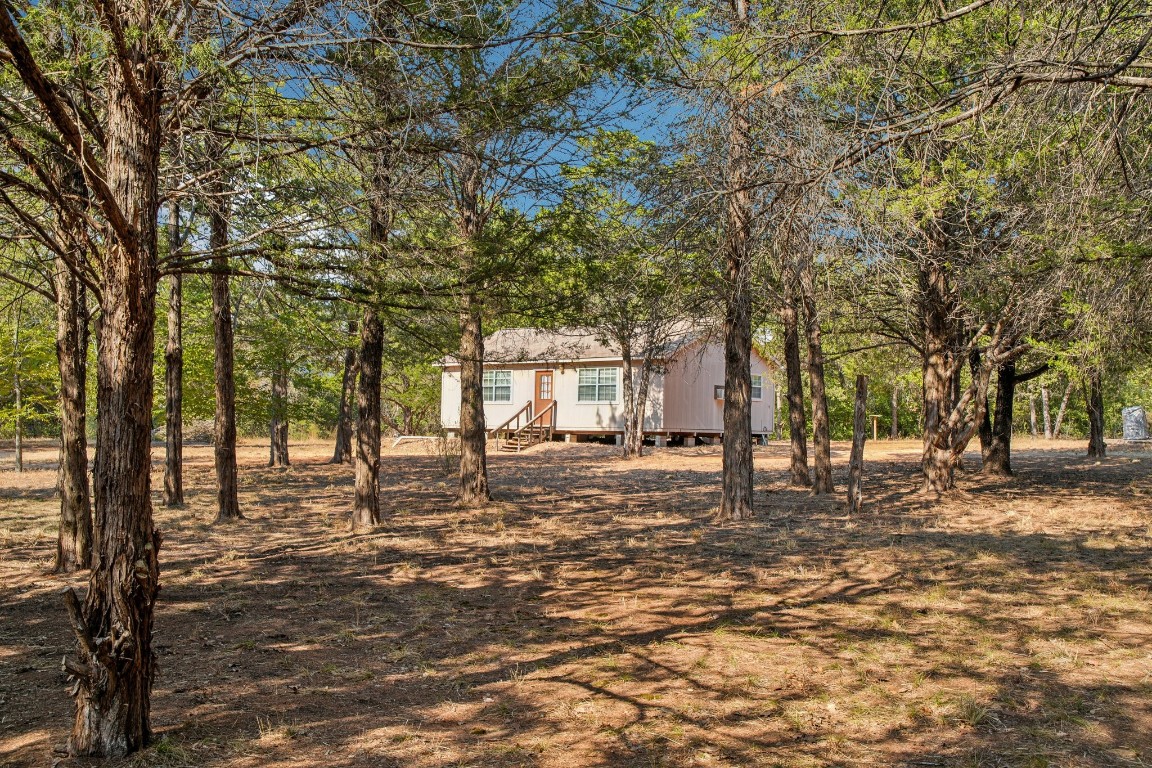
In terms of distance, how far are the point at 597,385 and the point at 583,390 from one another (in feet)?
2.31

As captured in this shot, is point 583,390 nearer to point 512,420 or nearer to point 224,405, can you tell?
point 512,420

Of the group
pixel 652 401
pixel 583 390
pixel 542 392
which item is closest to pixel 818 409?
pixel 652 401

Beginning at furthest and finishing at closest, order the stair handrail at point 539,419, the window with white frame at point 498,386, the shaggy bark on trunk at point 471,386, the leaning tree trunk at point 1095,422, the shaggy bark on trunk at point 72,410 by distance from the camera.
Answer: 1. the window with white frame at point 498,386
2. the stair handrail at point 539,419
3. the leaning tree trunk at point 1095,422
4. the shaggy bark on trunk at point 471,386
5. the shaggy bark on trunk at point 72,410

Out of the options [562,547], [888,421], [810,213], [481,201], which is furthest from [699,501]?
[888,421]

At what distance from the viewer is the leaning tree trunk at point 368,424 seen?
1046 cm

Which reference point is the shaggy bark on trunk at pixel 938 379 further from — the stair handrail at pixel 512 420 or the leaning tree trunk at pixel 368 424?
the stair handrail at pixel 512 420

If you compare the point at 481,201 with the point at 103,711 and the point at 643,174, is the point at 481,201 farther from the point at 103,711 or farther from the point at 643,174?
the point at 103,711

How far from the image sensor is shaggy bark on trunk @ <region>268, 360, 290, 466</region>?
1985 centimetres

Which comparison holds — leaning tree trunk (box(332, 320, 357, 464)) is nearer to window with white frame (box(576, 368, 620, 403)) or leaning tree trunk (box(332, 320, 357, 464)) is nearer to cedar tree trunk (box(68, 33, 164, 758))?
window with white frame (box(576, 368, 620, 403))

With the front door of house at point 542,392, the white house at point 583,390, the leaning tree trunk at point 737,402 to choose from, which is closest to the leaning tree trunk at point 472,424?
the leaning tree trunk at point 737,402

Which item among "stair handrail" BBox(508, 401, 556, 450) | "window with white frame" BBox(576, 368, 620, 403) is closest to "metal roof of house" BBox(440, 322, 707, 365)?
"window with white frame" BBox(576, 368, 620, 403)

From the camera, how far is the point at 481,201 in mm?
12625

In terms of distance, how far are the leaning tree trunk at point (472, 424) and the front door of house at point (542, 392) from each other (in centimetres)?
1694

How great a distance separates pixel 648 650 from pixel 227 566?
533 centimetres
